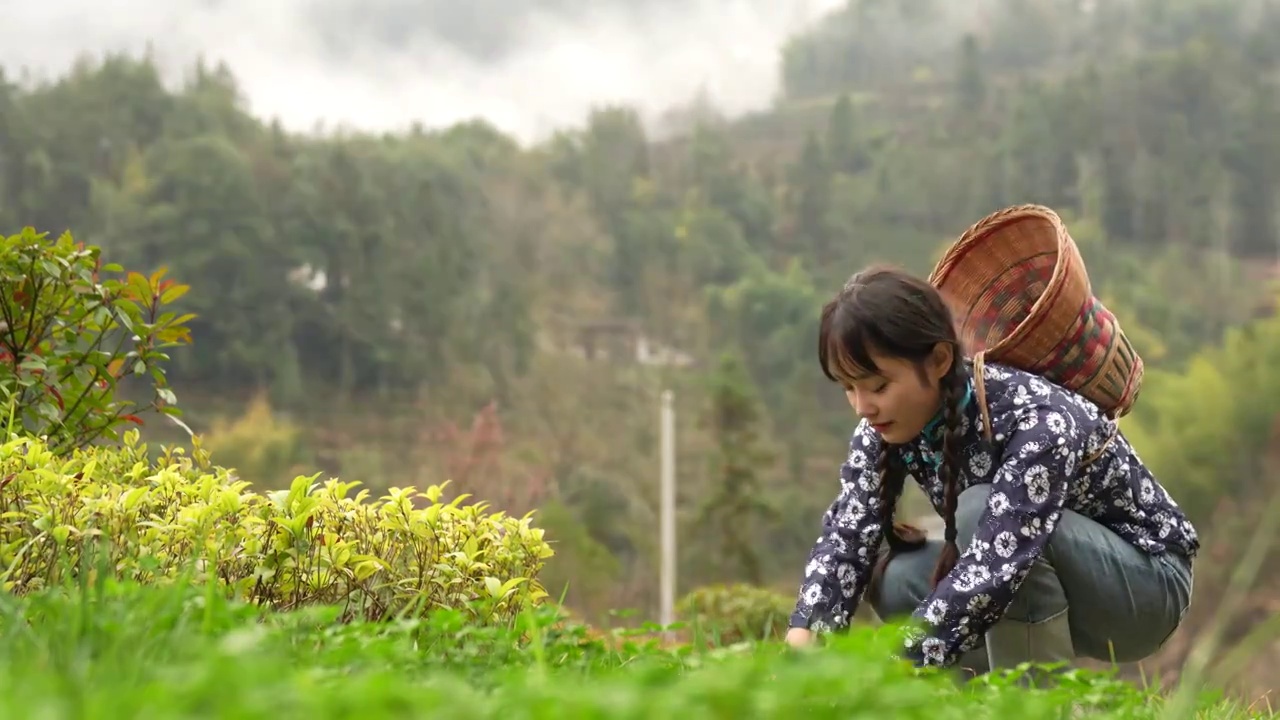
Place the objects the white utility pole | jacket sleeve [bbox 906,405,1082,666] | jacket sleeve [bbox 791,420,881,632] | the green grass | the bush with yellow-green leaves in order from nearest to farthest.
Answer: the green grass < the bush with yellow-green leaves < jacket sleeve [bbox 906,405,1082,666] < jacket sleeve [bbox 791,420,881,632] < the white utility pole

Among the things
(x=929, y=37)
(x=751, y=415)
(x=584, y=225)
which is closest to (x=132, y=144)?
(x=584, y=225)

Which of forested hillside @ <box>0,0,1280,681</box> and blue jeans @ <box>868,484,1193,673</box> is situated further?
forested hillside @ <box>0,0,1280,681</box>

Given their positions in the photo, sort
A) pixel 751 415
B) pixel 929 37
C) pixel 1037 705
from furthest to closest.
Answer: pixel 929 37, pixel 751 415, pixel 1037 705

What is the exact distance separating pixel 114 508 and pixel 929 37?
26.4 m

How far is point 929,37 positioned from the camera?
25.9 m

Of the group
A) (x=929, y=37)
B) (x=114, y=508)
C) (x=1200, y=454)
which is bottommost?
(x=1200, y=454)

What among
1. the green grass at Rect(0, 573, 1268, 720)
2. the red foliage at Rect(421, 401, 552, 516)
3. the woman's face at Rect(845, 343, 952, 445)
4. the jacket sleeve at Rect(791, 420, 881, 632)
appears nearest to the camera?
the green grass at Rect(0, 573, 1268, 720)

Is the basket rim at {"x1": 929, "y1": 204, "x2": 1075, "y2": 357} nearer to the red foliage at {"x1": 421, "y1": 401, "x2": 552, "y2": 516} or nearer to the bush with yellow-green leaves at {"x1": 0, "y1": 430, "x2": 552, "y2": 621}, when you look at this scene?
the bush with yellow-green leaves at {"x1": 0, "y1": 430, "x2": 552, "y2": 621}

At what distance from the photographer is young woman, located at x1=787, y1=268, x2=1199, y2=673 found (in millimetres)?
1688

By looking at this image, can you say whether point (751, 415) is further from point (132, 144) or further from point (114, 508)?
point (114, 508)

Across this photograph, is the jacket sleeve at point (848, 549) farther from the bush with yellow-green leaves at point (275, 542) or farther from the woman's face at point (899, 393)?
the bush with yellow-green leaves at point (275, 542)

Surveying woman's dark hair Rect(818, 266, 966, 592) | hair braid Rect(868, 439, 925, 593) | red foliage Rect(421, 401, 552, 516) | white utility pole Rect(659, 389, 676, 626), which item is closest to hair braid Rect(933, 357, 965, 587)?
woman's dark hair Rect(818, 266, 966, 592)

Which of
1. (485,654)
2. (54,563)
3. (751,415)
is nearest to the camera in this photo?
(485,654)

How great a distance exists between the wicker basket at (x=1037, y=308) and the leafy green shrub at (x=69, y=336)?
54.2 inches
